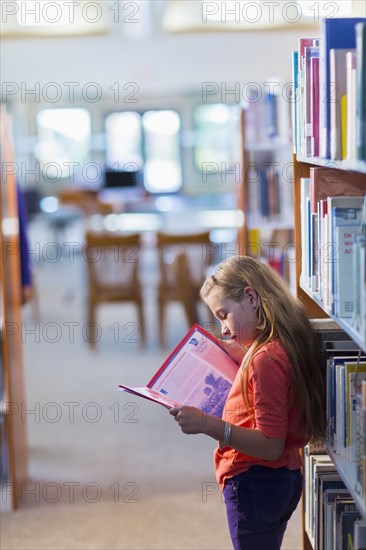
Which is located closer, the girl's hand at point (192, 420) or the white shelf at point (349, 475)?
the white shelf at point (349, 475)

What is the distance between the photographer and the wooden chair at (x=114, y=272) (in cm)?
655

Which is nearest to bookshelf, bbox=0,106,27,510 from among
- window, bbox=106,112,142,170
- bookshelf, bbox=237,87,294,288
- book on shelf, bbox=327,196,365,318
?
bookshelf, bbox=237,87,294,288

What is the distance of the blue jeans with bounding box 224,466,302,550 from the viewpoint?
2.20 metres

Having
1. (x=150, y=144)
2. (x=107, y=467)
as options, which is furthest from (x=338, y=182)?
(x=150, y=144)

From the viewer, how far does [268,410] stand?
208 cm

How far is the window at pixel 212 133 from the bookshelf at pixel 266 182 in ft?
27.4

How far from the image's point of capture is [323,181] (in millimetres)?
2211

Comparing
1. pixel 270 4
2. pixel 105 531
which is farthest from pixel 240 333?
pixel 270 4

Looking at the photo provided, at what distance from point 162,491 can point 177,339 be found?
3.23 meters

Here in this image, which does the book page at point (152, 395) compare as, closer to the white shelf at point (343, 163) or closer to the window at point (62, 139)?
the white shelf at point (343, 163)

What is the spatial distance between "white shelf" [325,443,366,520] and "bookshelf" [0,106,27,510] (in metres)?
1.84

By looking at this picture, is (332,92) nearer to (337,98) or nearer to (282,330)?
(337,98)

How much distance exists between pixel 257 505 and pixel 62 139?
11.7 meters

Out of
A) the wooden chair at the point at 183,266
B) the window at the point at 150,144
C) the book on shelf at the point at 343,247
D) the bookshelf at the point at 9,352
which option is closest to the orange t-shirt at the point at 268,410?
the book on shelf at the point at 343,247
